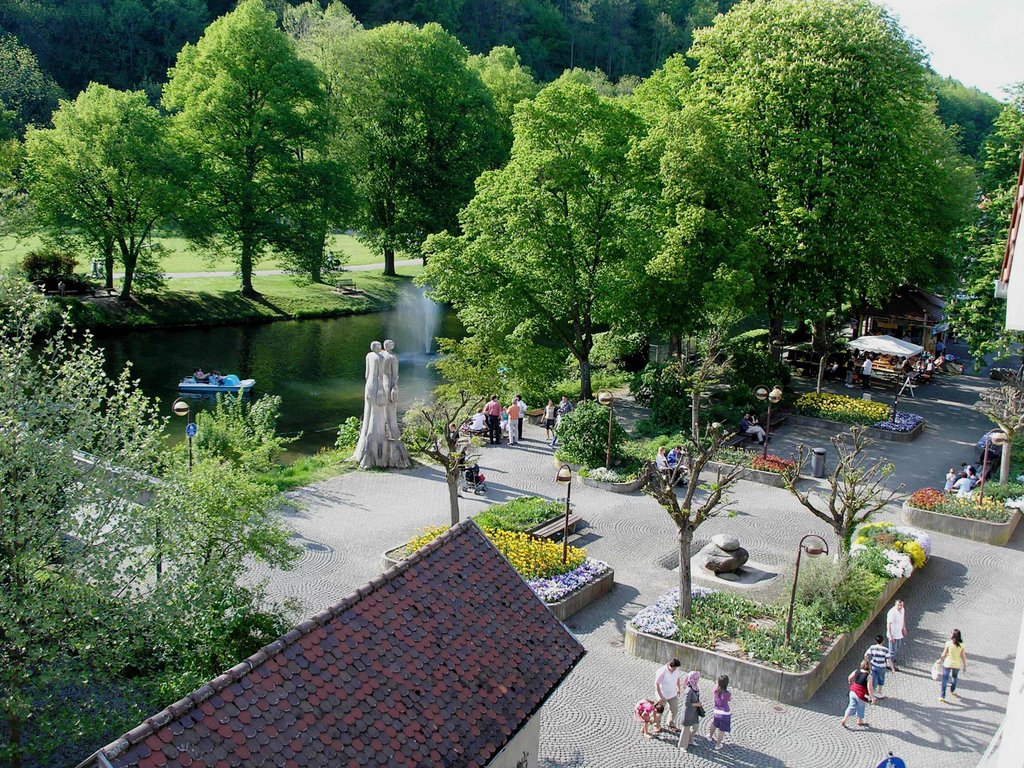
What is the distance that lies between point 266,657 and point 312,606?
9.94 meters

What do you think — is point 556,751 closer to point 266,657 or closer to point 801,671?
point 801,671

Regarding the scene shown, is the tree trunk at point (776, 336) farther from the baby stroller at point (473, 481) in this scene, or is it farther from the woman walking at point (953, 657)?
the woman walking at point (953, 657)

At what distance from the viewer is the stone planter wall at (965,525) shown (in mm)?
25797

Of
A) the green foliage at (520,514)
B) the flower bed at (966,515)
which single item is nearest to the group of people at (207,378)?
the green foliage at (520,514)

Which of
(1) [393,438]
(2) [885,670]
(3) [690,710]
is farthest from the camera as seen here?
(1) [393,438]

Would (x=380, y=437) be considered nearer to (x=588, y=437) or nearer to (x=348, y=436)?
(x=348, y=436)

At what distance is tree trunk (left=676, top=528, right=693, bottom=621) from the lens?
762 inches

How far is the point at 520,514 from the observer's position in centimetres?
2522

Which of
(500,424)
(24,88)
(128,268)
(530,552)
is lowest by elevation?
(530,552)

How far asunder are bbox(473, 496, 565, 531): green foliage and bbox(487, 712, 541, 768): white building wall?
1025cm

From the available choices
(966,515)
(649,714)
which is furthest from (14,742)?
(966,515)

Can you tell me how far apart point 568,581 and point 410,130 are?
1967 inches

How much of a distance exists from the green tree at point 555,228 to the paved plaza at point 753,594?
500 centimetres

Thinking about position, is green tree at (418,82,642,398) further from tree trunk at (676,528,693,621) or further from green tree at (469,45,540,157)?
green tree at (469,45,540,157)
